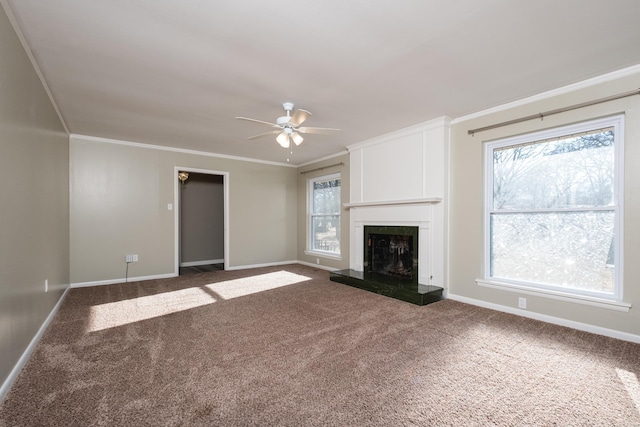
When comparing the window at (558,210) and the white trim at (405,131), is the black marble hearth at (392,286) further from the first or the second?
the white trim at (405,131)

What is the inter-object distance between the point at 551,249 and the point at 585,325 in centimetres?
78

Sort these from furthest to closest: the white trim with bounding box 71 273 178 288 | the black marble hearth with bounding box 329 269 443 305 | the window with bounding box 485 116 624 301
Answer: the white trim with bounding box 71 273 178 288
the black marble hearth with bounding box 329 269 443 305
the window with bounding box 485 116 624 301

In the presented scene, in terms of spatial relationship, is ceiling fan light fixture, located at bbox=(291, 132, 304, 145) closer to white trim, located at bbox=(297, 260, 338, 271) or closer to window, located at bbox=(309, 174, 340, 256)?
window, located at bbox=(309, 174, 340, 256)

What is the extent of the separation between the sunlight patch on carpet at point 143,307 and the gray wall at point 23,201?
1.51ft

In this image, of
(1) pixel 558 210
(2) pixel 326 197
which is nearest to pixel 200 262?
(2) pixel 326 197

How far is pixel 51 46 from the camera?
2.30 meters

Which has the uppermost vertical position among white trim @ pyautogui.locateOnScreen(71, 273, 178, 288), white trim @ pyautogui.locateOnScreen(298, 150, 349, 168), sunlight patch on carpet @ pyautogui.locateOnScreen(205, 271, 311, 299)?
white trim @ pyautogui.locateOnScreen(298, 150, 349, 168)

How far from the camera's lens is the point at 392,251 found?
15.9 ft

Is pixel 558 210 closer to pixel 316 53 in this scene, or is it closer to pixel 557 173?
pixel 557 173


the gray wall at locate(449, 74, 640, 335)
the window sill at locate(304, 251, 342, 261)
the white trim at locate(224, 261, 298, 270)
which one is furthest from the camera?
the white trim at locate(224, 261, 298, 270)

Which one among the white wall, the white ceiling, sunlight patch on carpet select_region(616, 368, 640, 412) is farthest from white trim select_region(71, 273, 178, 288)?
sunlight patch on carpet select_region(616, 368, 640, 412)

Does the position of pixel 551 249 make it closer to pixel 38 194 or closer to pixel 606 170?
pixel 606 170

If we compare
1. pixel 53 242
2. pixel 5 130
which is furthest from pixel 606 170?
pixel 53 242

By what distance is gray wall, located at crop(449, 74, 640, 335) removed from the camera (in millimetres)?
2646
